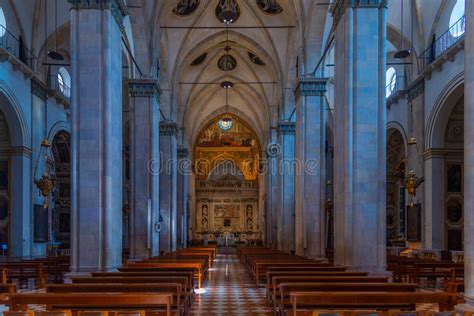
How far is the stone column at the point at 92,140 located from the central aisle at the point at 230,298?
2924 mm

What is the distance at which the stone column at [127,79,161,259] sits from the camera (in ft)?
79.7

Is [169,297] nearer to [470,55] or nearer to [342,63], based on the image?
[470,55]

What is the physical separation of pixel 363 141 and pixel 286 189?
62.3 feet

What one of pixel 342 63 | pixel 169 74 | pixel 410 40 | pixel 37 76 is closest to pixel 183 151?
pixel 169 74

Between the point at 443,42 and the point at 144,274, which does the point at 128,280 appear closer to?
the point at 144,274

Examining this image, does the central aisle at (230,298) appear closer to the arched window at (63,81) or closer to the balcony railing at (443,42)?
the balcony railing at (443,42)

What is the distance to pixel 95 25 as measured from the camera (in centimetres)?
1532

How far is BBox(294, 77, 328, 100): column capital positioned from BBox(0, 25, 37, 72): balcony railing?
1235cm

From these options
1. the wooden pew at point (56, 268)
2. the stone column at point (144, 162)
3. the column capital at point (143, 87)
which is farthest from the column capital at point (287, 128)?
the wooden pew at point (56, 268)

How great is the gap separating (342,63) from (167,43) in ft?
59.9

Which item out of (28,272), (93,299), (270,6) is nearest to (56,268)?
(28,272)

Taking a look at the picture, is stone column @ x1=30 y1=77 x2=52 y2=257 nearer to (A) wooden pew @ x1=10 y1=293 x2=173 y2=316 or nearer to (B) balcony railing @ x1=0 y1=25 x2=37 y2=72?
(B) balcony railing @ x1=0 y1=25 x2=37 y2=72

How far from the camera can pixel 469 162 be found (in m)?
8.38

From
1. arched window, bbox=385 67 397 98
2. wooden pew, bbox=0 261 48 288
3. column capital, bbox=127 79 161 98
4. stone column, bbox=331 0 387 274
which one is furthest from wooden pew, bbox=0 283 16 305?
arched window, bbox=385 67 397 98
